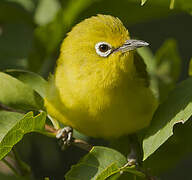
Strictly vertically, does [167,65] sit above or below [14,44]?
below

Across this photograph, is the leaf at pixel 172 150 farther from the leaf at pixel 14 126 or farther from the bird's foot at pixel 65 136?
the leaf at pixel 14 126

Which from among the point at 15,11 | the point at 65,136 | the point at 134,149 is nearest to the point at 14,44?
the point at 15,11

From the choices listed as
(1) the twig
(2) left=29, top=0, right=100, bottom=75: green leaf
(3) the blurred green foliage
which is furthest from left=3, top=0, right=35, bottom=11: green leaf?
→ (1) the twig

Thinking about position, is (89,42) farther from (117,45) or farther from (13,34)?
(13,34)

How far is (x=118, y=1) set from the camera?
246 centimetres

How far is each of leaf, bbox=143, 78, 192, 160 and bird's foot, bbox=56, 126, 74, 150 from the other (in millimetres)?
378

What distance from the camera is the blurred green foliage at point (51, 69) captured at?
6.25 feet

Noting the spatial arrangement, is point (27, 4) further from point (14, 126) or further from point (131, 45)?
point (14, 126)

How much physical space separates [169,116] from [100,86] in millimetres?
512

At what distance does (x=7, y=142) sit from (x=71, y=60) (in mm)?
863

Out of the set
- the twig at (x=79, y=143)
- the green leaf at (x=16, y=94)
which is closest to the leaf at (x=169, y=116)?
the twig at (x=79, y=143)

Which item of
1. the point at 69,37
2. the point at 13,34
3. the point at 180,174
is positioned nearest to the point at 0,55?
the point at 13,34

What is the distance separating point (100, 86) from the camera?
237 cm

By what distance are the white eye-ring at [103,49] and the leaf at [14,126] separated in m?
0.63
